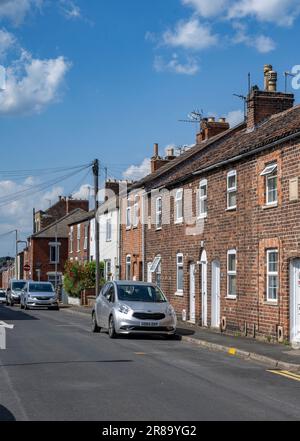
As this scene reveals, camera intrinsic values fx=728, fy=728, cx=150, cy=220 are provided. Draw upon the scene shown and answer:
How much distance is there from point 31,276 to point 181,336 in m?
53.6

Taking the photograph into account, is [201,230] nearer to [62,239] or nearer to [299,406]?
[299,406]

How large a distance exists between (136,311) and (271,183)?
5.33 metres

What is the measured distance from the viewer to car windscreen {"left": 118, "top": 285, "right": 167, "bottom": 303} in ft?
71.3

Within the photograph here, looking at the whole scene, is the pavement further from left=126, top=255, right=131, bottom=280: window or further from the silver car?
left=126, top=255, right=131, bottom=280: window

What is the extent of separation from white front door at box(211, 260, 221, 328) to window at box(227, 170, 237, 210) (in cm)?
226

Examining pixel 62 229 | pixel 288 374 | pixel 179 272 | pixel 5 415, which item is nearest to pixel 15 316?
pixel 179 272

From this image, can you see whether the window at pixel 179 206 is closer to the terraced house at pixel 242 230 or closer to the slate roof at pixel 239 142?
the terraced house at pixel 242 230

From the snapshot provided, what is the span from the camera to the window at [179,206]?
2927cm

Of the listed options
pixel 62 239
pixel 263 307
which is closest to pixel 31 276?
pixel 62 239

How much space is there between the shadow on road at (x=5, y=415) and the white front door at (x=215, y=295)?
52.2 feet

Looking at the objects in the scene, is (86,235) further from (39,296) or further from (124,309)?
(124,309)

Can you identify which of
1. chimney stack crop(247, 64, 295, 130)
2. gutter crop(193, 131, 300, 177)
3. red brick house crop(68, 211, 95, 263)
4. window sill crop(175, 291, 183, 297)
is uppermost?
chimney stack crop(247, 64, 295, 130)

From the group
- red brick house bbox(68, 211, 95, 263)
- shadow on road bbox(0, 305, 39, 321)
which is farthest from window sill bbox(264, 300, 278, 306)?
red brick house bbox(68, 211, 95, 263)
